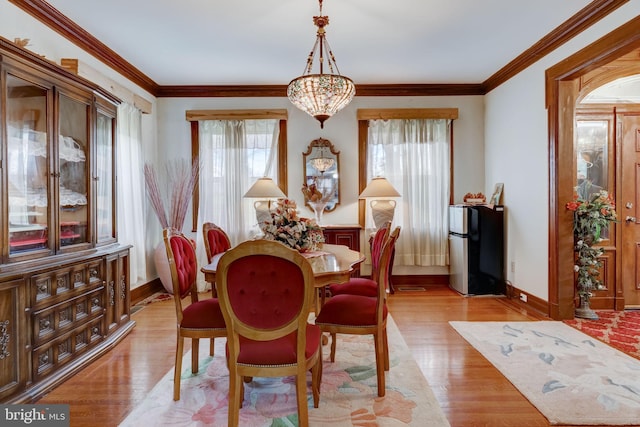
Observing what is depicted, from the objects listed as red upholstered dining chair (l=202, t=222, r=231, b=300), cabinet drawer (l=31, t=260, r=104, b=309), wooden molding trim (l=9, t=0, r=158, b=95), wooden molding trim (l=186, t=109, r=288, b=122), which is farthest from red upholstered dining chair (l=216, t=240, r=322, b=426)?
wooden molding trim (l=186, t=109, r=288, b=122)

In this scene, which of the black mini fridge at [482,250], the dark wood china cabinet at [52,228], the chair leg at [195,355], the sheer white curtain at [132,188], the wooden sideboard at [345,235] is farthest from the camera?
the wooden sideboard at [345,235]

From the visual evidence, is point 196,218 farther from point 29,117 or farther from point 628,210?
point 628,210

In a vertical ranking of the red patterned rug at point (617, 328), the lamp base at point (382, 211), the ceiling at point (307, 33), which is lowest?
the red patterned rug at point (617, 328)

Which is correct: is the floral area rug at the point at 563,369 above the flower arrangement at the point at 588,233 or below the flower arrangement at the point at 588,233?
below

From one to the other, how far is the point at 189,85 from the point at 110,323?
10.8 feet

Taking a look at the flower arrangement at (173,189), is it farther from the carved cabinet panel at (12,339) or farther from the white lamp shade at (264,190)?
the carved cabinet panel at (12,339)

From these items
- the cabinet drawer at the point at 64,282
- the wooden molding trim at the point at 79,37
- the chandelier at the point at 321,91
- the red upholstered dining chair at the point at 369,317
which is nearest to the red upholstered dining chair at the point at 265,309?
the red upholstered dining chair at the point at 369,317

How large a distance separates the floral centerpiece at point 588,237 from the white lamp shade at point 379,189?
74.2 inches

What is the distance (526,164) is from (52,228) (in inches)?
178

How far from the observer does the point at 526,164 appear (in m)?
4.12

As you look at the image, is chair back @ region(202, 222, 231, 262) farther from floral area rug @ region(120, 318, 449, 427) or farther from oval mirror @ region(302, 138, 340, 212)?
oval mirror @ region(302, 138, 340, 212)

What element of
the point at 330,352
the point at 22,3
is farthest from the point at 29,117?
the point at 330,352

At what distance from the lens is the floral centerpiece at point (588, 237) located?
349cm

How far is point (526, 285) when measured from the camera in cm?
414
